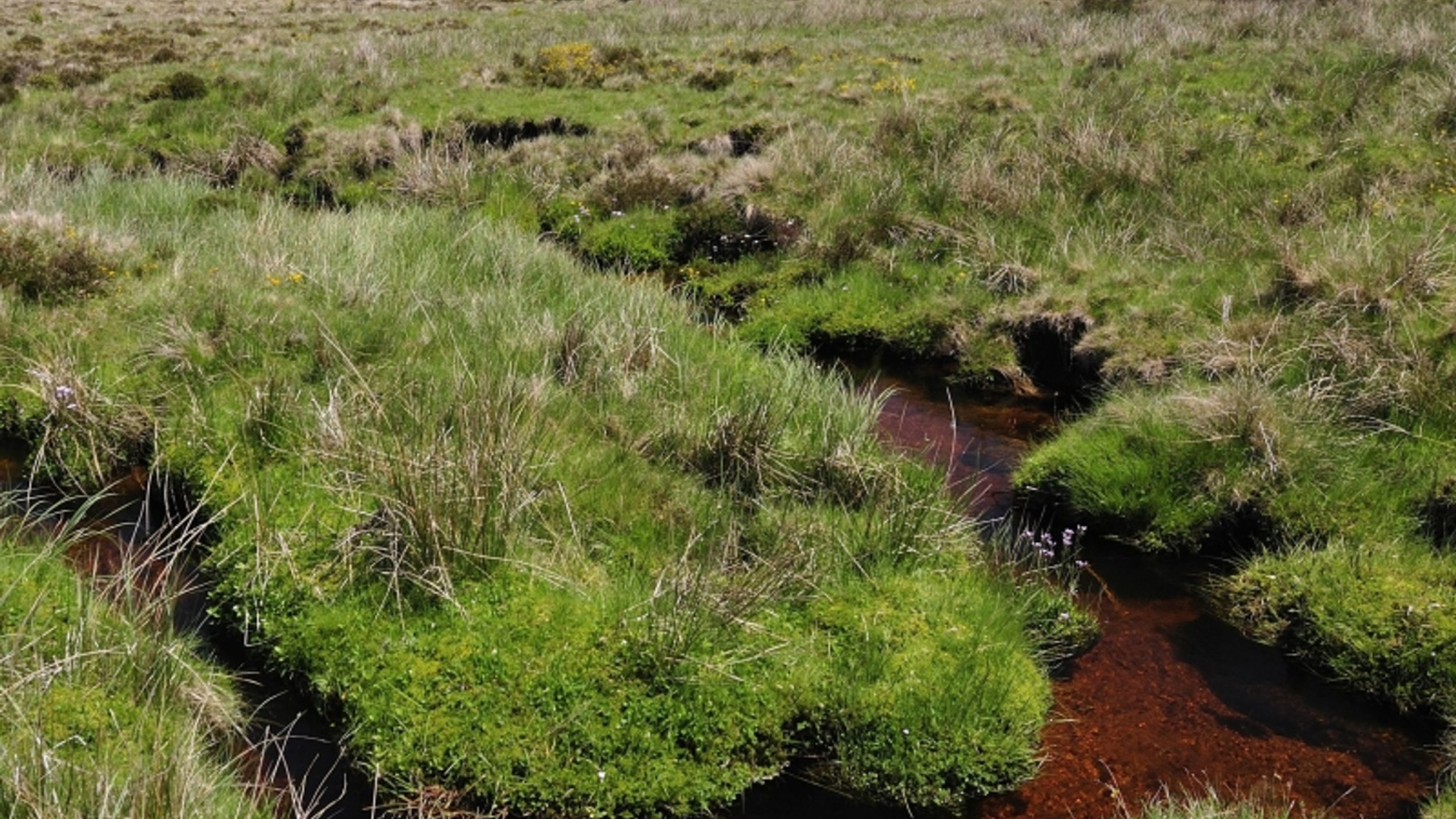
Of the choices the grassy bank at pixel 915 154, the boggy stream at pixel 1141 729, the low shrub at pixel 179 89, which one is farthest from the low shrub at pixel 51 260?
the low shrub at pixel 179 89

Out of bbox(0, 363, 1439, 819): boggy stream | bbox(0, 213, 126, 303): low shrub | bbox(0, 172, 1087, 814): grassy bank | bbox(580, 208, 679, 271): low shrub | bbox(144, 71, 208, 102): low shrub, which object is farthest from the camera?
bbox(144, 71, 208, 102): low shrub

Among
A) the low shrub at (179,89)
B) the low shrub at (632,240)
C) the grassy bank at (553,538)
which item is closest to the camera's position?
the grassy bank at (553,538)

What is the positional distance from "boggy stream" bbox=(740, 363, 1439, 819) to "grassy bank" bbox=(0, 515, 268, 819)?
2.62 m

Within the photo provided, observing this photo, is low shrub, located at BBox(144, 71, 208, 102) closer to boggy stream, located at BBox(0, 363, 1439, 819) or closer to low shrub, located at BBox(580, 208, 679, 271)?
low shrub, located at BBox(580, 208, 679, 271)

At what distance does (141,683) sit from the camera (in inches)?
222

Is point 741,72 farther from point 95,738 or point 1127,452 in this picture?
point 95,738

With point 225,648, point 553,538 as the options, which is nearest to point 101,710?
point 225,648

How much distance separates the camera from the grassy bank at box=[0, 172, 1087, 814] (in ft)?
19.1

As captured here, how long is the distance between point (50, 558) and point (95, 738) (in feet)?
5.73

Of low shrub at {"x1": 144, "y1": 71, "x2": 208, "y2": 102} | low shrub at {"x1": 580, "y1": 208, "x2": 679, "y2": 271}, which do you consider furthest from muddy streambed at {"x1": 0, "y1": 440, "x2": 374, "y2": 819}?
low shrub at {"x1": 144, "y1": 71, "x2": 208, "y2": 102}

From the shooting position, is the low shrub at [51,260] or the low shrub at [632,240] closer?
the low shrub at [51,260]

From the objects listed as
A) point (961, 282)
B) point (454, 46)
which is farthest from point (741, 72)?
point (961, 282)

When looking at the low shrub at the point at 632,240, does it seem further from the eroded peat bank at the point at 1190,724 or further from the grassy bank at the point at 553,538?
the eroded peat bank at the point at 1190,724

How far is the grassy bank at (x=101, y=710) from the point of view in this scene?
14.0 feet
